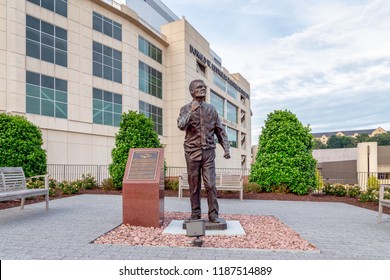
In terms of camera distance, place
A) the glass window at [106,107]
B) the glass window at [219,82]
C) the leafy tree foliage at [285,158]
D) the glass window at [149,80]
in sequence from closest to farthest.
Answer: the leafy tree foliage at [285,158], the glass window at [106,107], the glass window at [149,80], the glass window at [219,82]

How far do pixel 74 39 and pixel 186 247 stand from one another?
24339mm

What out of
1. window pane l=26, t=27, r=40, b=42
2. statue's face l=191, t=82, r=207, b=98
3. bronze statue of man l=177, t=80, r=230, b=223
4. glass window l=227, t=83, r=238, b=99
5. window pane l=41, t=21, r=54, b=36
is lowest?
bronze statue of man l=177, t=80, r=230, b=223

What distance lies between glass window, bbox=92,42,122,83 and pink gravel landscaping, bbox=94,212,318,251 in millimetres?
22988

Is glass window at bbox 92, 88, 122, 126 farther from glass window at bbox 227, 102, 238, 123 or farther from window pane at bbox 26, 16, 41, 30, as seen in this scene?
glass window at bbox 227, 102, 238, 123

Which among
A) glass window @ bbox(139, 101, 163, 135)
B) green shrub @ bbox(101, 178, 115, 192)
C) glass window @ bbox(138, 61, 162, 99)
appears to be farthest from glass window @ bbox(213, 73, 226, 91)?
green shrub @ bbox(101, 178, 115, 192)

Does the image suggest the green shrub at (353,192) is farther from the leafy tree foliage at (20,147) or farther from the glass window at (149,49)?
the glass window at (149,49)

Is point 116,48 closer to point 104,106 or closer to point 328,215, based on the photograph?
point 104,106

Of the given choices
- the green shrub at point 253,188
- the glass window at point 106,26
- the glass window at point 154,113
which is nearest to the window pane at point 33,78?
the glass window at point 106,26

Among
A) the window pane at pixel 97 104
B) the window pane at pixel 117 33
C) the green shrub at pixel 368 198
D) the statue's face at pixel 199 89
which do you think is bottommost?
the green shrub at pixel 368 198

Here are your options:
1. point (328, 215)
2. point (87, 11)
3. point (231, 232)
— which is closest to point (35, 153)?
point (231, 232)

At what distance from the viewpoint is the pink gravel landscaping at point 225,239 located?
5070 millimetres

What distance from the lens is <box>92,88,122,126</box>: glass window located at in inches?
1043

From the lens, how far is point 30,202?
34.4 ft

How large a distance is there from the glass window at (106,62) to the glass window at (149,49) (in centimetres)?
367
